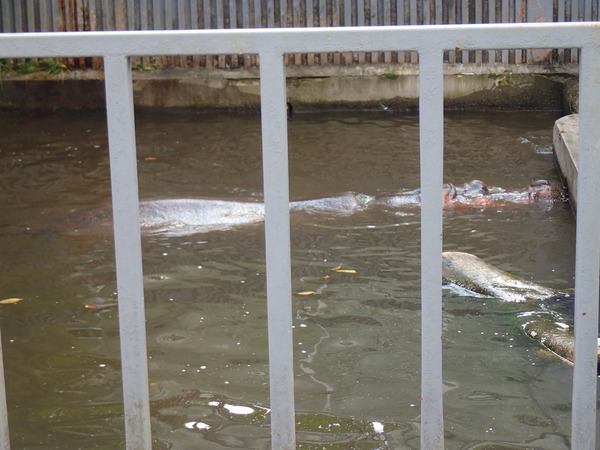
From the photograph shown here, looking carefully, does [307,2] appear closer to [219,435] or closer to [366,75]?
[366,75]

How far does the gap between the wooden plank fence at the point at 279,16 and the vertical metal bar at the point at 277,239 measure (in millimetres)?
7968

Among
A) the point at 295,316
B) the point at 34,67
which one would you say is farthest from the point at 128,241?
the point at 34,67

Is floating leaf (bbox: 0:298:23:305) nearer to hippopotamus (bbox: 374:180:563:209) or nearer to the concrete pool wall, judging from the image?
hippopotamus (bbox: 374:180:563:209)

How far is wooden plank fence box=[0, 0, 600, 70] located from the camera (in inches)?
385

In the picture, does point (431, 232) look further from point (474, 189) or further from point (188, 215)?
point (474, 189)

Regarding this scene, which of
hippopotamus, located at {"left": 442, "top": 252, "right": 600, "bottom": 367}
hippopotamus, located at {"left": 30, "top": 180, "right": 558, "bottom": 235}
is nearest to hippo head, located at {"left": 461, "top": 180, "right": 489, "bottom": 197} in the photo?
hippopotamus, located at {"left": 30, "top": 180, "right": 558, "bottom": 235}

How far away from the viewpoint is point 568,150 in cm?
616

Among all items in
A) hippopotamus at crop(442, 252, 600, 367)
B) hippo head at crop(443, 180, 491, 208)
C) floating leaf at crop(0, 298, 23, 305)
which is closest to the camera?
hippopotamus at crop(442, 252, 600, 367)

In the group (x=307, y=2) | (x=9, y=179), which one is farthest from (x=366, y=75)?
(x=9, y=179)

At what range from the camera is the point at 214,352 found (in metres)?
3.81

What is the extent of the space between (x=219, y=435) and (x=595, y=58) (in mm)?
1791

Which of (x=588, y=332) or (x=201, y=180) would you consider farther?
(x=201, y=180)

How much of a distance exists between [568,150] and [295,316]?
283 cm

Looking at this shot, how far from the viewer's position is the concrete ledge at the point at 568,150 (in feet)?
19.7
